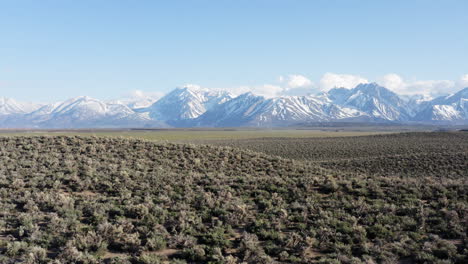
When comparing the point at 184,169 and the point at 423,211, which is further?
the point at 184,169

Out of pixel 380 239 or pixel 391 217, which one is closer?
pixel 380 239

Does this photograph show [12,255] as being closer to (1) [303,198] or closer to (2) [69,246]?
(2) [69,246]

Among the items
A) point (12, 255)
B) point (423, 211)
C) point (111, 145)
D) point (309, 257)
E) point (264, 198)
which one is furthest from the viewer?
point (111, 145)

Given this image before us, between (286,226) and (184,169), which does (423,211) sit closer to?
(286,226)

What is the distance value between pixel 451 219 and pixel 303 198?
6.00 meters

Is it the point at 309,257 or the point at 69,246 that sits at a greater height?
the point at 69,246

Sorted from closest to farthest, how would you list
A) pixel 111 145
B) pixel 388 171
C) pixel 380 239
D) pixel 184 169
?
pixel 380 239 → pixel 184 169 → pixel 111 145 → pixel 388 171

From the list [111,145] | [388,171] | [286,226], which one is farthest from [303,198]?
[388,171]

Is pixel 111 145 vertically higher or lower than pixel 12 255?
higher

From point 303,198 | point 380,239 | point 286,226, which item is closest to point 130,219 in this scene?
point 286,226

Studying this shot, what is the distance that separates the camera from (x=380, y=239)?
1001 cm

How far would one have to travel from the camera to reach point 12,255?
8586 mm

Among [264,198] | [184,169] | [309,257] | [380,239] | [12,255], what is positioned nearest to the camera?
[12,255]

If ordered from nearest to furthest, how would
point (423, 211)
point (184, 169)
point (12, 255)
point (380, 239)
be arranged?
point (12, 255)
point (380, 239)
point (423, 211)
point (184, 169)
